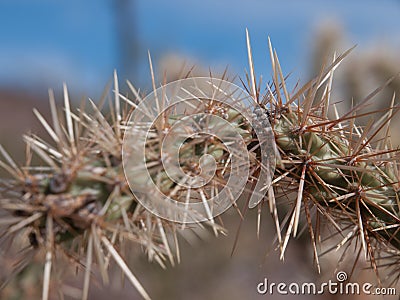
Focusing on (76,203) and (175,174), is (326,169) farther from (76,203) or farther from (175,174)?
(76,203)

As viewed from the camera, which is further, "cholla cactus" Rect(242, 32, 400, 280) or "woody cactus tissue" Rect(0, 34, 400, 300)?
"cholla cactus" Rect(242, 32, 400, 280)

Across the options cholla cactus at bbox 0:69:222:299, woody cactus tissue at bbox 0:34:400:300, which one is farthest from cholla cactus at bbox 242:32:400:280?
cholla cactus at bbox 0:69:222:299

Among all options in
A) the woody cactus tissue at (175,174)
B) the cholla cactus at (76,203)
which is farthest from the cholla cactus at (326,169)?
the cholla cactus at (76,203)

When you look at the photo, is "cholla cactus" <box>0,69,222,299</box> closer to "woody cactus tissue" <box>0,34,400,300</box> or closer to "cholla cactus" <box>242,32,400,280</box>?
"woody cactus tissue" <box>0,34,400,300</box>

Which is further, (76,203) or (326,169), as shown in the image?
(326,169)

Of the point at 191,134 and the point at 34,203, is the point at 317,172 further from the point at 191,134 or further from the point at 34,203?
the point at 34,203

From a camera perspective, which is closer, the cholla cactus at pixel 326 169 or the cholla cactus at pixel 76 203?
the cholla cactus at pixel 76 203

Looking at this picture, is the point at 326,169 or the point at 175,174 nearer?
the point at 175,174

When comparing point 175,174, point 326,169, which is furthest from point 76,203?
point 326,169

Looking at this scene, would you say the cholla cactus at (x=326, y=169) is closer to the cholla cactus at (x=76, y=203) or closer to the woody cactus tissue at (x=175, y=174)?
the woody cactus tissue at (x=175, y=174)

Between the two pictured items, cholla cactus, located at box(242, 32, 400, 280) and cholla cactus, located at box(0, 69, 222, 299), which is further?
cholla cactus, located at box(242, 32, 400, 280)

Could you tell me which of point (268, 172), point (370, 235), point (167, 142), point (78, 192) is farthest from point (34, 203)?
point (370, 235)
